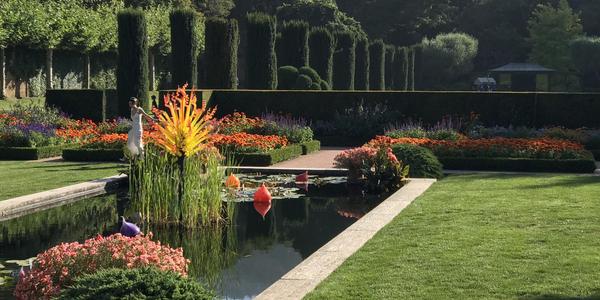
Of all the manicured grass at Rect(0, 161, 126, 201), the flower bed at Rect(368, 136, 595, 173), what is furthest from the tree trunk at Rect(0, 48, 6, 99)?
the flower bed at Rect(368, 136, 595, 173)

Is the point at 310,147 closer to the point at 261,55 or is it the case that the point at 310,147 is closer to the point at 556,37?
the point at 261,55

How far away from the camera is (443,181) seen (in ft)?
49.0

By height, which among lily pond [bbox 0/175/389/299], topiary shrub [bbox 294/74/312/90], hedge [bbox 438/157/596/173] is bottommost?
lily pond [bbox 0/175/389/299]

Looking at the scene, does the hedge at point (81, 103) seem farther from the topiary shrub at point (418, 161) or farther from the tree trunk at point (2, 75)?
the topiary shrub at point (418, 161)

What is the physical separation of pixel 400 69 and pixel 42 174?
42.9 meters

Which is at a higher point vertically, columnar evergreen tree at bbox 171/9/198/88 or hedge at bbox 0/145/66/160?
columnar evergreen tree at bbox 171/9/198/88

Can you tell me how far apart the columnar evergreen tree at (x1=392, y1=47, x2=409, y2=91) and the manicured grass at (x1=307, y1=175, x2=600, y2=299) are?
145 ft

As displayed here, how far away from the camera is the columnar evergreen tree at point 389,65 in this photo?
5564cm

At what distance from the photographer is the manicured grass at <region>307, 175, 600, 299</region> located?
6848 mm

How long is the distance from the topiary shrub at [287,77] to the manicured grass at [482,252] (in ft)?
69.7

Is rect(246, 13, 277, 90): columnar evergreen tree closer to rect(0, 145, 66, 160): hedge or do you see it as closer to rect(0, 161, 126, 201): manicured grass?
rect(0, 145, 66, 160): hedge

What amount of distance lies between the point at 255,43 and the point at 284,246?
24.0 meters

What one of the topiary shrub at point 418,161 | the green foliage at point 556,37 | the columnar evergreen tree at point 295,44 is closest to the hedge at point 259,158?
the topiary shrub at point 418,161

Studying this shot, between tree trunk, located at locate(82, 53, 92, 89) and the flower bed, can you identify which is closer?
the flower bed
